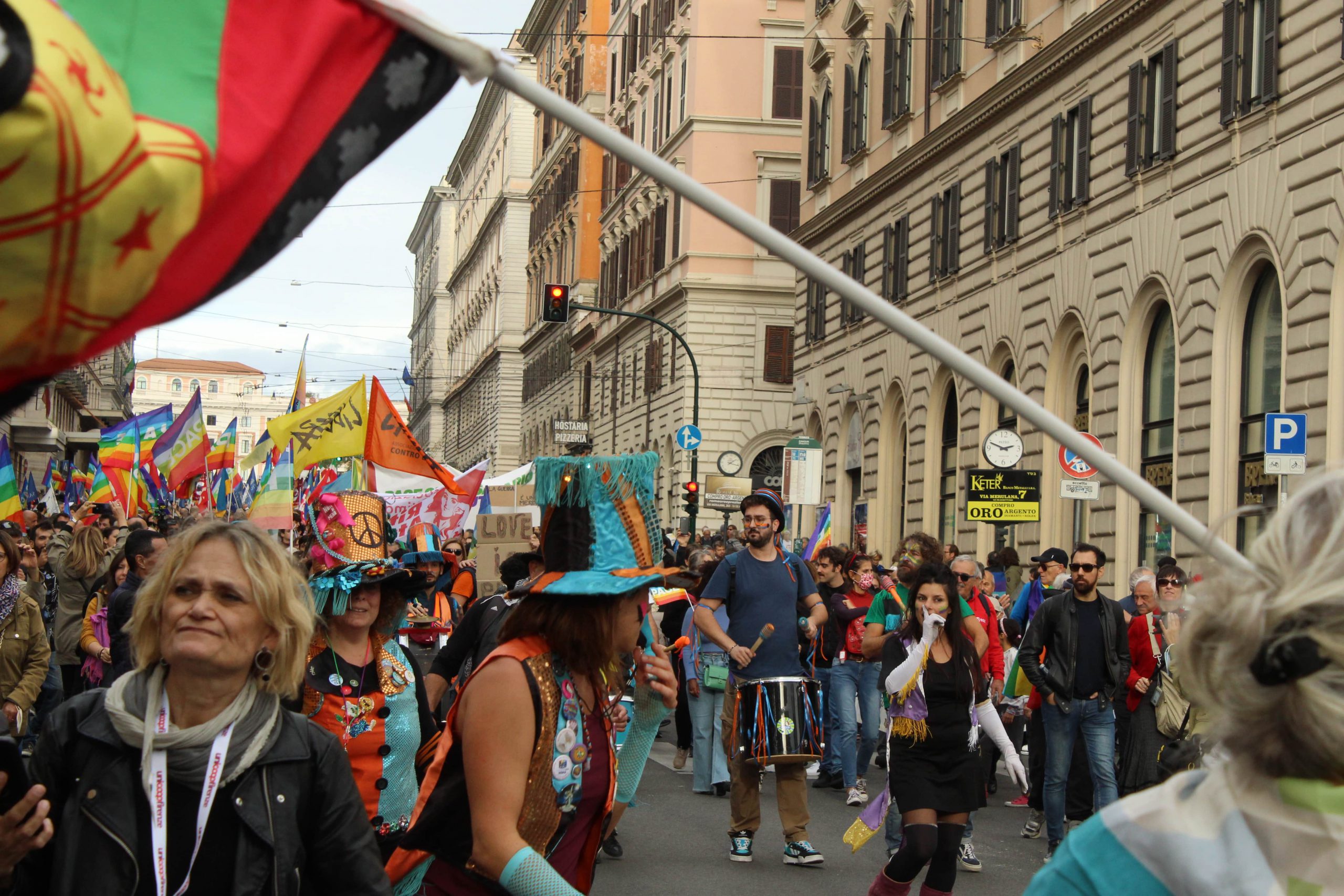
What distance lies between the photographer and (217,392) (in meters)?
158

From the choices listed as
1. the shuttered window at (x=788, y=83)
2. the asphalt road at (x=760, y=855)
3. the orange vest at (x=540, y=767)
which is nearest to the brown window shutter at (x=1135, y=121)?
the asphalt road at (x=760, y=855)

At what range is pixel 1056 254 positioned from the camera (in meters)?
26.7

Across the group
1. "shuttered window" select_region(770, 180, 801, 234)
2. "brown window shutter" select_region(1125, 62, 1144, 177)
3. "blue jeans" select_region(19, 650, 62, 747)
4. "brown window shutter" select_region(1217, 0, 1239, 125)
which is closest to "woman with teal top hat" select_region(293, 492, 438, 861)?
"blue jeans" select_region(19, 650, 62, 747)

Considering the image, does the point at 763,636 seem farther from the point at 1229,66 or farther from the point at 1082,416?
the point at 1082,416

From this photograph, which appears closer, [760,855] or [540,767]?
[540,767]

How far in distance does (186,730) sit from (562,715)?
2.98ft

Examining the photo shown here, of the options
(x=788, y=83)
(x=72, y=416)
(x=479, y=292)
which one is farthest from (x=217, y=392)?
(x=788, y=83)

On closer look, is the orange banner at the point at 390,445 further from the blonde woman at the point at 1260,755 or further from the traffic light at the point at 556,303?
the blonde woman at the point at 1260,755

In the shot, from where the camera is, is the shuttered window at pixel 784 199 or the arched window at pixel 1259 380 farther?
the shuttered window at pixel 784 199

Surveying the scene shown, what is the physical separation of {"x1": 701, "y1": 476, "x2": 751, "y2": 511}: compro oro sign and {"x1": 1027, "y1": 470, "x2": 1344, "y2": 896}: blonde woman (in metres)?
30.6

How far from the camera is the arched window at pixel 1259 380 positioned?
66.5 feet

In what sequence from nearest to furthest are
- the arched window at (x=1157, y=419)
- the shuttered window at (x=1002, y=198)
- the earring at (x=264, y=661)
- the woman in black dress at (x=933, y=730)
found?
the earring at (x=264, y=661) → the woman in black dress at (x=933, y=730) → the arched window at (x=1157, y=419) → the shuttered window at (x=1002, y=198)

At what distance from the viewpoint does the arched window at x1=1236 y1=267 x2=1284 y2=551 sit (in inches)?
798

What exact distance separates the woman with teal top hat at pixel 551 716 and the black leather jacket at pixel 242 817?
319 millimetres
